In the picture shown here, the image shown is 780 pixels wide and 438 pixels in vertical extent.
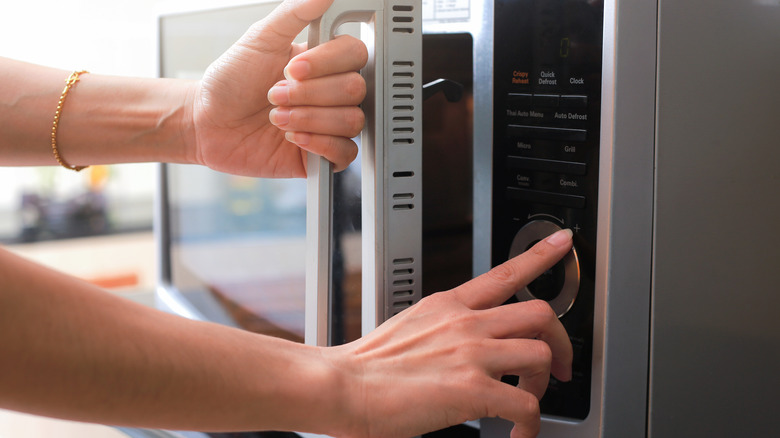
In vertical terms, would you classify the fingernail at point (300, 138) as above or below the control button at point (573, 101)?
below

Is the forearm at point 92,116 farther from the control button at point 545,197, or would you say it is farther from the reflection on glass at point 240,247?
the control button at point 545,197

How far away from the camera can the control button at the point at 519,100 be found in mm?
554

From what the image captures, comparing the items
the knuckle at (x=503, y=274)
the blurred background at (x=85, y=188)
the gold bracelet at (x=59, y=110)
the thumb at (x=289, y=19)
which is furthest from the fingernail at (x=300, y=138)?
the blurred background at (x=85, y=188)

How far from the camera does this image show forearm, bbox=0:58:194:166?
816 millimetres

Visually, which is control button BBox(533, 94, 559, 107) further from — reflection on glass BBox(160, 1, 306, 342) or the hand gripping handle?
reflection on glass BBox(160, 1, 306, 342)

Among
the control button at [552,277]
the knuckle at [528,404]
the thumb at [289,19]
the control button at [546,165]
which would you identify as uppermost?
the thumb at [289,19]

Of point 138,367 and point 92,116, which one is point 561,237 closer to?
point 138,367

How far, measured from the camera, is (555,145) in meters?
0.54

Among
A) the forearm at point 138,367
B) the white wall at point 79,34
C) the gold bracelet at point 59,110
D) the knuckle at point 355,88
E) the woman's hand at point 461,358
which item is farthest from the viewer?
the white wall at point 79,34

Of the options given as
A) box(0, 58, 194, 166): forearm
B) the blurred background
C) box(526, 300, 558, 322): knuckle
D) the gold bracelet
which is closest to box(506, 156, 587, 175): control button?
box(526, 300, 558, 322): knuckle

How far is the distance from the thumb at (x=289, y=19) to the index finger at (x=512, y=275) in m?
0.27

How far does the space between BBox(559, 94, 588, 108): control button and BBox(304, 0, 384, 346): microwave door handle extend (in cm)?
15

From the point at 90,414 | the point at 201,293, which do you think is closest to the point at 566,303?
the point at 90,414

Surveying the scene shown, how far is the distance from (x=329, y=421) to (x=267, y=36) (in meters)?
0.39
